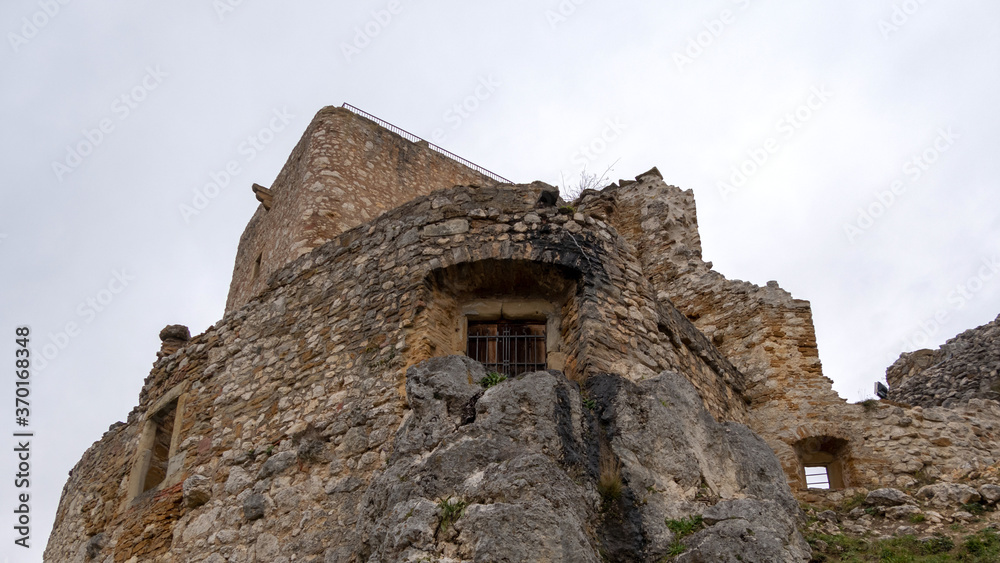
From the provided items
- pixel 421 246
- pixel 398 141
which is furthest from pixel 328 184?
pixel 421 246

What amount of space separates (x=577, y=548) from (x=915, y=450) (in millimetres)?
6162

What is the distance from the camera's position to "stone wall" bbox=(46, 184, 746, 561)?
25.6 ft

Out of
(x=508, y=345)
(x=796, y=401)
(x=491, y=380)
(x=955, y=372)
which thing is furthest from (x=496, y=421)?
(x=955, y=372)

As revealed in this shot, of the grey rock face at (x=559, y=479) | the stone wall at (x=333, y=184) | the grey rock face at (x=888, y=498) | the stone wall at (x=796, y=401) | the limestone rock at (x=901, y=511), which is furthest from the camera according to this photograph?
the stone wall at (x=333, y=184)

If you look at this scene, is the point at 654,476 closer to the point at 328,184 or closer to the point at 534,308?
the point at 534,308

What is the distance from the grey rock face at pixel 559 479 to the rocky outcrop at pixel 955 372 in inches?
304

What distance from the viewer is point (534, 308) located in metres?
8.47

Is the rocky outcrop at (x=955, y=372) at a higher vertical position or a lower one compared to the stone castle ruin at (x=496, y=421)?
higher

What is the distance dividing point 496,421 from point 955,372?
10.6 m

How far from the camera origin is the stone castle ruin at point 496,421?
6.46 meters

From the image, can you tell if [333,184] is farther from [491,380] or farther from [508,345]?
[491,380]

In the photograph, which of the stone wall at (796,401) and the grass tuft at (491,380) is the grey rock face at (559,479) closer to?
the grass tuft at (491,380)

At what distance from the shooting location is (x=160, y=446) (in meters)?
11.0

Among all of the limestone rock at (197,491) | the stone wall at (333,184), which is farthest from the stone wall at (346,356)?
the stone wall at (333,184)
